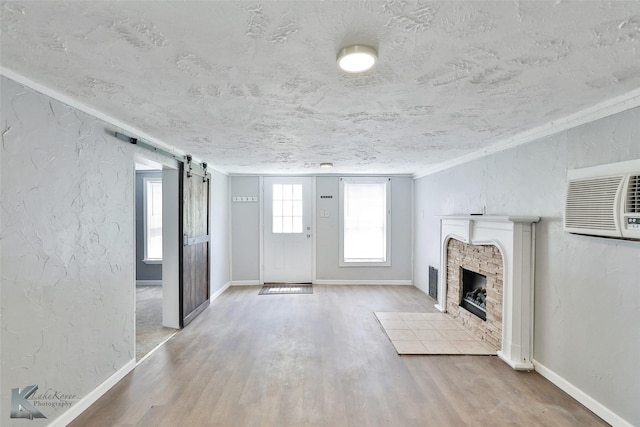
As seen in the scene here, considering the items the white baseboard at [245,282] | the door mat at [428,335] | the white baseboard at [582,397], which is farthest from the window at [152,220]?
the white baseboard at [582,397]

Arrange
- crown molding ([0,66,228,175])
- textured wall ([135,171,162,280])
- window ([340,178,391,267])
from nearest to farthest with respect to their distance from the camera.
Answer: crown molding ([0,66,228,175]), textured wall ([135,171,162,280]), window ([340,178,391,267])

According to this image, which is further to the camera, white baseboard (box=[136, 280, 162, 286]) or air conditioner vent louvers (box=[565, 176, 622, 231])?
white baseboard (box=[136, 280, 162, 286])

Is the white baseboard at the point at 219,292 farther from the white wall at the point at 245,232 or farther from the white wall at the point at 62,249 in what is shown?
the white wall at the point at 62,249

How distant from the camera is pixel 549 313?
253 cm

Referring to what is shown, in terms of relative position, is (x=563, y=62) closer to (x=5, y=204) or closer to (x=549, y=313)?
(x=549, y=313)

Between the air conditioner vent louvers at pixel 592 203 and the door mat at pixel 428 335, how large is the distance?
1609 millimetres

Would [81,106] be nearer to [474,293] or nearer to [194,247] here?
[194,247]

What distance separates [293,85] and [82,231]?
183 centimetres

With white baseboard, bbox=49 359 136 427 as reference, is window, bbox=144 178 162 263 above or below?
above

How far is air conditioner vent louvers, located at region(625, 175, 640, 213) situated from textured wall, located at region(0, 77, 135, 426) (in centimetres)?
361

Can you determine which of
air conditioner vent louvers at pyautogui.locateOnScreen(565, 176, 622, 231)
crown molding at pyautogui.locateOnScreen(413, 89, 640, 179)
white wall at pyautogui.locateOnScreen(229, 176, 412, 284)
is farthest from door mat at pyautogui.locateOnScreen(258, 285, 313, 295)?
air conditioner vent louvers at pyautogui.locateOnScreen(565, 176, 622, 231)

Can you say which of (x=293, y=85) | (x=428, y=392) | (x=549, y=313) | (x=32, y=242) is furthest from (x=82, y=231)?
(x=549, y=313)

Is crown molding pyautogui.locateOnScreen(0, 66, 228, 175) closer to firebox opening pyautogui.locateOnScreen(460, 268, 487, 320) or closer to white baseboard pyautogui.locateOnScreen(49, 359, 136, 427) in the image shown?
white baseboard pyautogui.locateOnScreen(49, 359, 136, 427)

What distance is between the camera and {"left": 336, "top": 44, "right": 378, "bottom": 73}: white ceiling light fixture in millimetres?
1309
